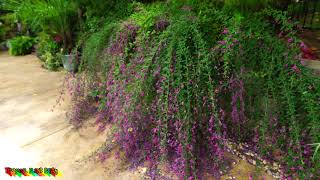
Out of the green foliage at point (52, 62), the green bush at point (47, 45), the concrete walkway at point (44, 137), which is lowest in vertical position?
the concrete walkway at point (44, 137)

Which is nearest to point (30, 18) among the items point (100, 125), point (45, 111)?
point (45, 111)

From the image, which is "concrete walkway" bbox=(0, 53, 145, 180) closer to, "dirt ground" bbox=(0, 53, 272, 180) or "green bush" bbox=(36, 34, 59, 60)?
"dirt ground" bbox=(0, 53, 272, 180)

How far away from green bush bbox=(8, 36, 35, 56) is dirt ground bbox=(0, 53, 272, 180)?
2179 mm

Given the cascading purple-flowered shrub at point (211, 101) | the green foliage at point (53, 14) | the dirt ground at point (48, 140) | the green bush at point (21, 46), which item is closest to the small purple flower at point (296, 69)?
the cascading purple-flowered shrub at point (211, 101)

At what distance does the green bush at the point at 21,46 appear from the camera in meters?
5.63

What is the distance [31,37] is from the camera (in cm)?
607

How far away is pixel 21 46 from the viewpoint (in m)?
5.64

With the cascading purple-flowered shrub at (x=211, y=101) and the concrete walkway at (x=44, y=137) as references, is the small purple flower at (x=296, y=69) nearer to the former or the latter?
the cascading purple-flowered shrub at (x=211, y=101)

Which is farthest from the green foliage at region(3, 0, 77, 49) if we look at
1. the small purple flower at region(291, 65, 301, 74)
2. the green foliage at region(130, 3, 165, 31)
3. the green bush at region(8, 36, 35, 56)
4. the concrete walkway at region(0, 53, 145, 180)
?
the small purple flower at region(291, 65, 301, 74)

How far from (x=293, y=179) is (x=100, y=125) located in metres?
1.58

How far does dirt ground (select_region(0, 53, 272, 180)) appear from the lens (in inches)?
78.5

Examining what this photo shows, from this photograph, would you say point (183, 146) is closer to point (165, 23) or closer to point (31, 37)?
point (165, 23)

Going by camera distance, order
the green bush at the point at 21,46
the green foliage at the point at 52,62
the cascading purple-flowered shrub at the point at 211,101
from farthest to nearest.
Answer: the green bush at the point at 21,46 < the green foliage at the point at 52,62 < the cascading purple-flowered shrub at the point at 211,101

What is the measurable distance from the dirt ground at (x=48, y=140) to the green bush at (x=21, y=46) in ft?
7.15
